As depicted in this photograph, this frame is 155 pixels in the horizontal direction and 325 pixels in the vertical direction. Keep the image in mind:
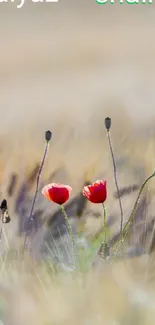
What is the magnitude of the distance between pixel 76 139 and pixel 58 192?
0.15 meters

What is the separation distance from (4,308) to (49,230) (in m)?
0.23

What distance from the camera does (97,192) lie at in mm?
1342

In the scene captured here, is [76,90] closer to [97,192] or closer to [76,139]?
[76,139]

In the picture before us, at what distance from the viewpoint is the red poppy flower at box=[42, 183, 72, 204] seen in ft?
4.41

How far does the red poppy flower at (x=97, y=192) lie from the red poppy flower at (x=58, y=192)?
0.05 meters

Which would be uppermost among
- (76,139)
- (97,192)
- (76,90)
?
(76,90)

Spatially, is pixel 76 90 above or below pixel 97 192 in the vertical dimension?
above

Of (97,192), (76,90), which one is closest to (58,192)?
(97,192)

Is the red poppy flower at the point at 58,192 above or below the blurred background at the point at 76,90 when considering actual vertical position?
below

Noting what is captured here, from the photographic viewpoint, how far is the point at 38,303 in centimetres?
134

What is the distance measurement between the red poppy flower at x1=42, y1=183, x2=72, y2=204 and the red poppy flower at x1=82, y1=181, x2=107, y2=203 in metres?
0.05

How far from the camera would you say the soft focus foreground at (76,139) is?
52.8 inches

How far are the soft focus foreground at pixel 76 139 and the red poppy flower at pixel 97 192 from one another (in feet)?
0.06

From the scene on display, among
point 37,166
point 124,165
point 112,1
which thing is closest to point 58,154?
point 37,166
